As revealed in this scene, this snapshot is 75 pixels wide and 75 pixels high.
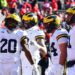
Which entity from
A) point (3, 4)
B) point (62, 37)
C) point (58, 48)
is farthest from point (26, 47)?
point (3, 4)

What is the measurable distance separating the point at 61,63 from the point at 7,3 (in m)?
10.5

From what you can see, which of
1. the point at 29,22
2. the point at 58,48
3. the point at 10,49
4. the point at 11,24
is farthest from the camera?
the point at 29,22

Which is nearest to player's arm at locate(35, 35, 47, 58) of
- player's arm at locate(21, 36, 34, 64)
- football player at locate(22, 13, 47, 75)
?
football player at locate(22, 13, 47, 75)

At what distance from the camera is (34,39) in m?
9.18

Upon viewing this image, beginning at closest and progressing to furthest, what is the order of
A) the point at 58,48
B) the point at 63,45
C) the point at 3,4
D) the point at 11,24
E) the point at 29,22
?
the point at 63,45, the point at 58,48, the point at 11,24, the point at 29,22, the point at 3,4

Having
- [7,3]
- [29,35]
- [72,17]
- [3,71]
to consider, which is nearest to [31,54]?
[29,35]

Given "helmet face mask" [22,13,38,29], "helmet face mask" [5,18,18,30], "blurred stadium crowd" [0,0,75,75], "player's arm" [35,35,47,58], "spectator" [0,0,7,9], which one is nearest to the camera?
"helmet face mask" [5,18,18,30]

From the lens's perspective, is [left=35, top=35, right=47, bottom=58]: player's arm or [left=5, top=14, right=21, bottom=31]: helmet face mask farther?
[left=35, top=35, right=47, bottom=58]: player's arm

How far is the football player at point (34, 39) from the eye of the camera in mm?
9141

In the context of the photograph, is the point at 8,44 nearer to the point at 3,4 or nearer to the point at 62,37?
the point at 62,37

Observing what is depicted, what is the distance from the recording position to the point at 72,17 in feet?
25.9

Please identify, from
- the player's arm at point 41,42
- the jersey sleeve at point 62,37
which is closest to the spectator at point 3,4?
the player's arm at point 41,42

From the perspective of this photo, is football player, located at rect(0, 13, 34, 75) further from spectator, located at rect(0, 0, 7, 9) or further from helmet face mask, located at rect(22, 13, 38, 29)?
spectator, located at rect(0, 0, 7, 9)

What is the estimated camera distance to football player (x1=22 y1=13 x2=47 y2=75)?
9.14 meters
